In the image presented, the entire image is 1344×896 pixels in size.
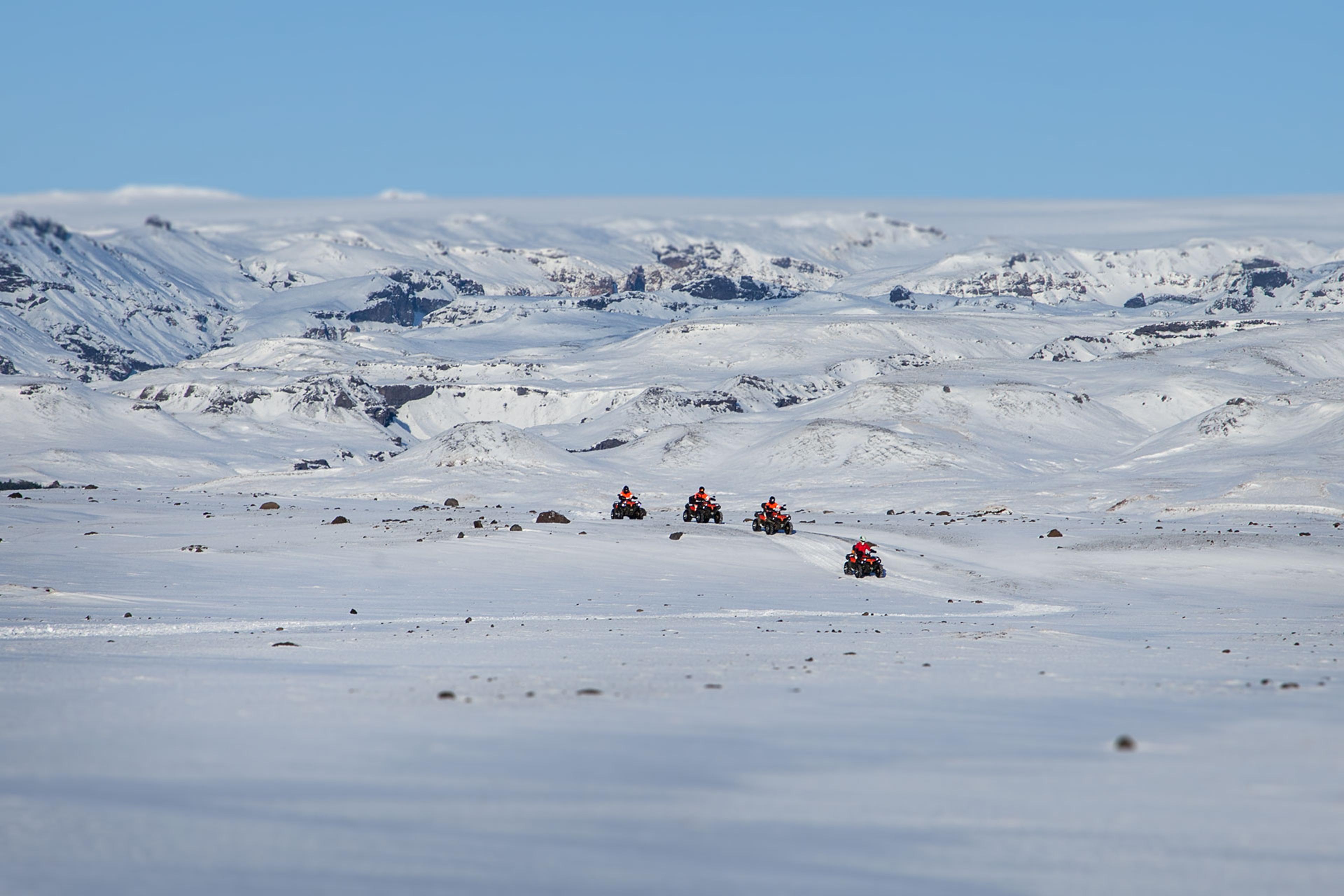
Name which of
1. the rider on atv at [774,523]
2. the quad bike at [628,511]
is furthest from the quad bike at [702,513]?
the rider on atv at [774,523]

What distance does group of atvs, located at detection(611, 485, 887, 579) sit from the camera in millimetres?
40625

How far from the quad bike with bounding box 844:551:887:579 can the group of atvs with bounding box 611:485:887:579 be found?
10 mm

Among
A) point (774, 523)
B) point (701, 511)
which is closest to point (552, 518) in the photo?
point (701, 511)

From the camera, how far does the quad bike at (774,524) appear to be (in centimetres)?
4925

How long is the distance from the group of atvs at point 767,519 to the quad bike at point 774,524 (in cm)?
1

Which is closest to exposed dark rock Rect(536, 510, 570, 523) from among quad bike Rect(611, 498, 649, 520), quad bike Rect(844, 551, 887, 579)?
quad bike Rect(611, 498, 649, 520)

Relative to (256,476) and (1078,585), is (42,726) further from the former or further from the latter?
(256,476)

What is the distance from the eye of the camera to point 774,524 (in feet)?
162

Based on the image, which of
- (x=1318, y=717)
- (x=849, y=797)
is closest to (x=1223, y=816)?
(x=849, y=797)

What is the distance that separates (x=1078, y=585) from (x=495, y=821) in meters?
35.7

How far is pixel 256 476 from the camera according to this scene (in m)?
128

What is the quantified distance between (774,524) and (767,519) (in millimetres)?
472

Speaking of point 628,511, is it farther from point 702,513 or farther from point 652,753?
point 652,753

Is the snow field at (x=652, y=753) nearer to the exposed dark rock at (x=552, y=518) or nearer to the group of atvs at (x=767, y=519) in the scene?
the group of atvs at (x=767, y=519)
